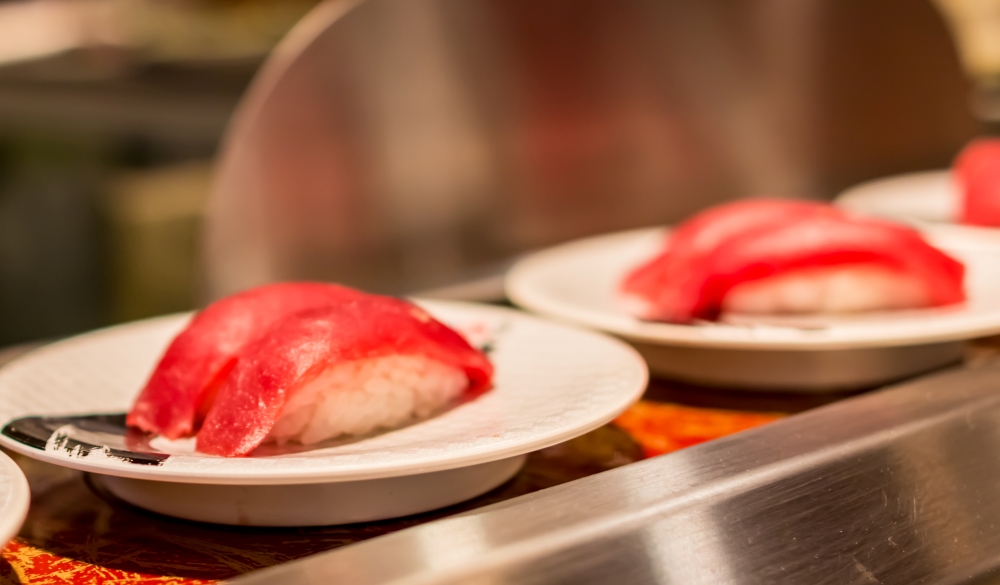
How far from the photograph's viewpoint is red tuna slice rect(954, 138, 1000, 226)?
1476 mm

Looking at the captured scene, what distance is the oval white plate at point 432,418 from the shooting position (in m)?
0.64

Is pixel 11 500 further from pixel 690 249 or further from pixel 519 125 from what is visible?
pixel 519 125

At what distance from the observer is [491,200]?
1681mm

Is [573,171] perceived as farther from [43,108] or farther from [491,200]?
[43,108]

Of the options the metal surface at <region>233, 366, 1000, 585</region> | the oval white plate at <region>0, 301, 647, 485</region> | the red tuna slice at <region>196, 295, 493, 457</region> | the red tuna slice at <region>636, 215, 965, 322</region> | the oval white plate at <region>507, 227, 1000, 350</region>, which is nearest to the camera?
the metal surface at <region>233, 366, 1000, 585</region>

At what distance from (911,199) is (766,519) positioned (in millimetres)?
1289

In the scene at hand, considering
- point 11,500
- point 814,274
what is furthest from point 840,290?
point 11,500

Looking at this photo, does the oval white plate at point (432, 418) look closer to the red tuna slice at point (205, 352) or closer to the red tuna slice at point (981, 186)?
the red tuna slice at point (205, 352)

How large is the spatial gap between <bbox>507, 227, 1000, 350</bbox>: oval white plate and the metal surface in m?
0.17

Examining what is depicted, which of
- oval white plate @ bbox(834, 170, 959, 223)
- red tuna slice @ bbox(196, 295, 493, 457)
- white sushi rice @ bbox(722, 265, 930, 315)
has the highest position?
red tuna slice @ bbox(196, 295, 493, 457)

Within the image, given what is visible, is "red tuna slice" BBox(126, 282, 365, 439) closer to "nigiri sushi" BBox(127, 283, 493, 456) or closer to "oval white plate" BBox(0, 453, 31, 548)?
"nigiri sushi" BBox(127, 283, 493, 456)

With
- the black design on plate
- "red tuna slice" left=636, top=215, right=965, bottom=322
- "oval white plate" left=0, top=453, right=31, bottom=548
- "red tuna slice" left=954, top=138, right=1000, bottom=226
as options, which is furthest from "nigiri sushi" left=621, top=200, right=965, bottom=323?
"oval white plate" left=0, top=453, right=31, bottom=548

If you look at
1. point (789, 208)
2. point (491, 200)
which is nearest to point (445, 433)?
point (789, 208)

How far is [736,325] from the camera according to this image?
1.05 metres
